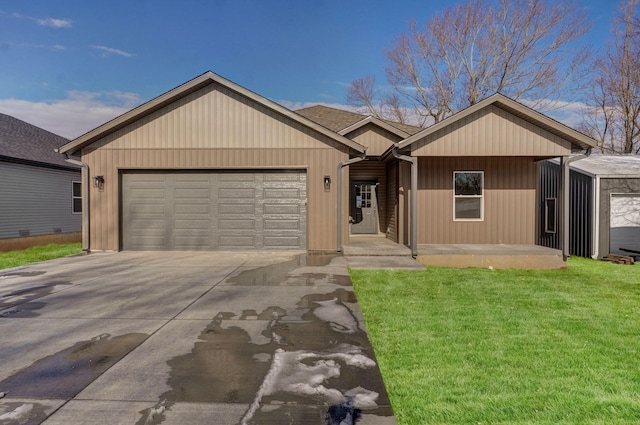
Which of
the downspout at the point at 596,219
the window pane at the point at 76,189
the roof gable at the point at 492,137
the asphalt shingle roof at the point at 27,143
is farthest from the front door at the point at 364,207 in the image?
the window pane at the point at 76,189

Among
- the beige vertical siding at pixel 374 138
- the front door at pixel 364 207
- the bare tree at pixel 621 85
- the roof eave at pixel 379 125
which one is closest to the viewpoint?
the roof eave at pixel 379 125

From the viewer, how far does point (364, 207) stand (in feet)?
47.0

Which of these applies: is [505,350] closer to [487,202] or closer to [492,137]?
[492,137]

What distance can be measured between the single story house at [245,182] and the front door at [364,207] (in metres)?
2.99

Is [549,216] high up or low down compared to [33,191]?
down

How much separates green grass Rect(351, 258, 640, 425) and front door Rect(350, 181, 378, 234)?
7.21m

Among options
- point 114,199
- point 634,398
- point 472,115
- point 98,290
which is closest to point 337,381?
point 634,398

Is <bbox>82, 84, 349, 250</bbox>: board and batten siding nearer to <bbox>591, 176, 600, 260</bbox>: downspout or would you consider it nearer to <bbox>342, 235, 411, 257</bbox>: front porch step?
<bbox>342, 235, 411, 257</bbox>: front porch step

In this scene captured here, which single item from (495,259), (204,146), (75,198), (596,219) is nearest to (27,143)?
(75,198)

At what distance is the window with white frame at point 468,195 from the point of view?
11.3 meters

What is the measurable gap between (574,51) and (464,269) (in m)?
23.0

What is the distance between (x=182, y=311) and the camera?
200 inches

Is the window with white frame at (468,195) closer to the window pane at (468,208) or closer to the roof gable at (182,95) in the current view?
the window pane at (468,208)

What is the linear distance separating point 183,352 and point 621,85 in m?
31.2
